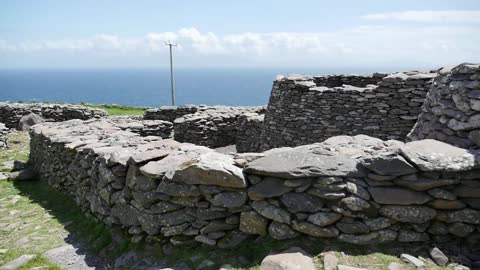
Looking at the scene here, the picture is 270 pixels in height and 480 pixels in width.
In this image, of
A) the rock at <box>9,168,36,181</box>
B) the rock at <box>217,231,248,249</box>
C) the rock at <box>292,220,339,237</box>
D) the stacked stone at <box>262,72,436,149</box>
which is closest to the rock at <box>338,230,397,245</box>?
the rock at <box>292,220,339,237</box>

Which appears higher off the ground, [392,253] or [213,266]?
[392,253]

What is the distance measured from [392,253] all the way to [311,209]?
1.28 m

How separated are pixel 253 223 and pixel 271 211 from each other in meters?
0.40

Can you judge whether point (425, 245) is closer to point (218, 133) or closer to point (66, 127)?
point (66, 127)

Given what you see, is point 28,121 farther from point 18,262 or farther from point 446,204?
point 446,204

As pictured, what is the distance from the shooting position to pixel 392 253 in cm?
523

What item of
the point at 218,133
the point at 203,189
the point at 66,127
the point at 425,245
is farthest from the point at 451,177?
the point at 218,133

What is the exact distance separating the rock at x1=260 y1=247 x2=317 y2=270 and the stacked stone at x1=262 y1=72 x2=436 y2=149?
28.9 feet

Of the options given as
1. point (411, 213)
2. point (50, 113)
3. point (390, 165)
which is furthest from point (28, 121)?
point (411, 213)

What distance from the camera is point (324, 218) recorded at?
17.7 ft

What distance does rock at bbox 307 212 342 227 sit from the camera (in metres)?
5.39

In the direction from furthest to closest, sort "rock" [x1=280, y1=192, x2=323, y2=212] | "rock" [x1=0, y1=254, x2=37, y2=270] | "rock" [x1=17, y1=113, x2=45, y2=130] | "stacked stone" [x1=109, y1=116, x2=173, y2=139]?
"rock" [x1=17, y1=113, x2=45, y2=130]
"stacked stone" [x1=109, y1=116, x2=173, y2=139]
"rock" [x1=0, y1=254, x2=37, y2=270]
"rock" [x1=280, y1=192, x2=323, y2=212]

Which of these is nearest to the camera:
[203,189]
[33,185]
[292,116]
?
[203,189]

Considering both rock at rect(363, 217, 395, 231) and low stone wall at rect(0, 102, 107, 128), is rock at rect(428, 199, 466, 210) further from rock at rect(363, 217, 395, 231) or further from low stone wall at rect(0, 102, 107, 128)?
low stone wall at rect(0, 102, 107, 128)
